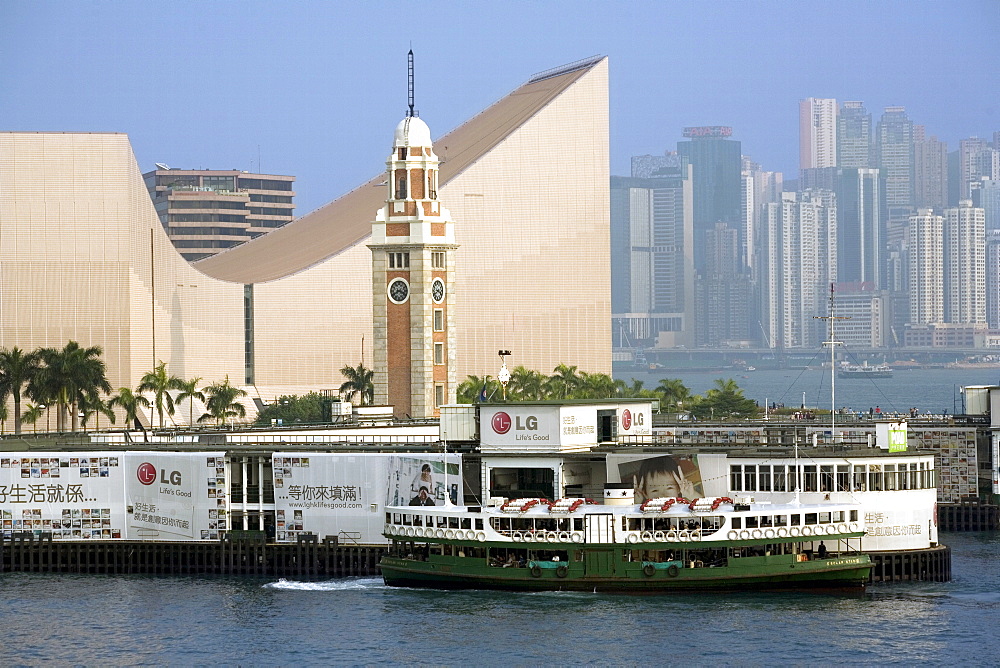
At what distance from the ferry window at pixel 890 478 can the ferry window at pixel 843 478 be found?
4.33 feet

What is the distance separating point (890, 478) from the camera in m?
70.2

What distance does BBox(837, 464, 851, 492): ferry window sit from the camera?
70062 millimetres

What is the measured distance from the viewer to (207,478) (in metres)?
78.1

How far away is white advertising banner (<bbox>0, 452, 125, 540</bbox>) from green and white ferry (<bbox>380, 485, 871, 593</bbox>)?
15.3 m

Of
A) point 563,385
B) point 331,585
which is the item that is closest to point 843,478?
point 331,585

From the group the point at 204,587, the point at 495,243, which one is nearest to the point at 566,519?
the point at 204,587

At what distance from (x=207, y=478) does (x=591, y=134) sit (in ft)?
333

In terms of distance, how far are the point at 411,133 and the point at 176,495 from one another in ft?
122

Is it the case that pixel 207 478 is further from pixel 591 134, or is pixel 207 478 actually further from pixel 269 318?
pixel 591 134

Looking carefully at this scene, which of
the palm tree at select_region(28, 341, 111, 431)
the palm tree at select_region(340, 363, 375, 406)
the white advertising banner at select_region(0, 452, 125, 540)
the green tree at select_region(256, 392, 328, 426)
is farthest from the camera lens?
the green tree at select_region(256, 392, 328, 426)

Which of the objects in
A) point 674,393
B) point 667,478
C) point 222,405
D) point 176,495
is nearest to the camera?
point 667,478

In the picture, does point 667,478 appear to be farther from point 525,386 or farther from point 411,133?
point 525,386

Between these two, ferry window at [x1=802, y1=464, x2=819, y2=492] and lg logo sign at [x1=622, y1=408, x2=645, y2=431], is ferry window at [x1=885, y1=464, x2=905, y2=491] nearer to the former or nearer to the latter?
ferry window at [x1=802, y1=464, x2=819, y2=492]

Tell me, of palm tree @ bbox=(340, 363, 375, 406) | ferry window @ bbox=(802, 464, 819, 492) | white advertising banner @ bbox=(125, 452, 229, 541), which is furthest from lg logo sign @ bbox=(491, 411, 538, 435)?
palm tree @ bbox=(340, 363, 375, 406)
